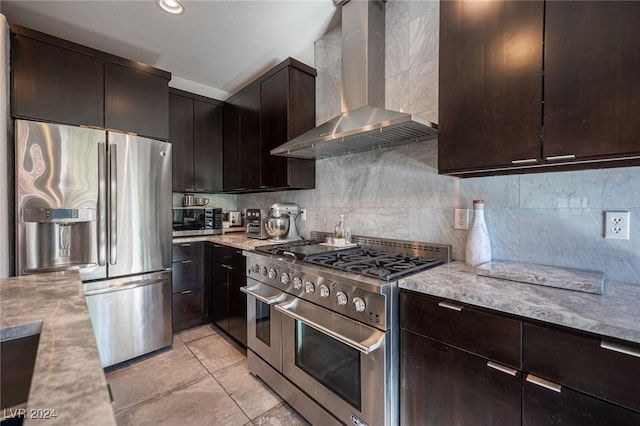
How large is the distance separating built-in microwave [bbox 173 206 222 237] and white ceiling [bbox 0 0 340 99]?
4.90 feet

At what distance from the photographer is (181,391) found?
6.32ft

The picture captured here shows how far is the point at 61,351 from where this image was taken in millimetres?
617

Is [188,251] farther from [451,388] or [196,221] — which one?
[451,388]

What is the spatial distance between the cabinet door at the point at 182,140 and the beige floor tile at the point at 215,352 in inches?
63.6

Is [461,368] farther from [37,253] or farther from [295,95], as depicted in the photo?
[37,253]

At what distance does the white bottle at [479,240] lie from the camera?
1.50 meters

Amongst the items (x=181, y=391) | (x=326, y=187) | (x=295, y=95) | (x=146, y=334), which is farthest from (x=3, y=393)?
(x=295, y=95)

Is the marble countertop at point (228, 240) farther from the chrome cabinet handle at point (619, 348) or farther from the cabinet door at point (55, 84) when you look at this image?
the chrome cabinet handle at point (619, 348)

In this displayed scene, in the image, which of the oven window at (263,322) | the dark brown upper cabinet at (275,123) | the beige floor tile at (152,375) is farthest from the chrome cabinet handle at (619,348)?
the beige floor tile at (152,375)

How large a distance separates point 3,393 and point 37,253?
5.39 feet

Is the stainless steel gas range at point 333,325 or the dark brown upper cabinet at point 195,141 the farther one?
the dark brown upper cabinet at point 195,141

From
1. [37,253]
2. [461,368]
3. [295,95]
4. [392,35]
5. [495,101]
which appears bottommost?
[461,368]

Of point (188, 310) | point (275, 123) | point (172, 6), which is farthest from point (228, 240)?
point (172, 6)

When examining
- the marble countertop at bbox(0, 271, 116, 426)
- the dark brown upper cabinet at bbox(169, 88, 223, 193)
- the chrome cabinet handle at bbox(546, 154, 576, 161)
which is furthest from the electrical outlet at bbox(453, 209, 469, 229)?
the dark brown upper cabinet at bbox(169, 88, 223, 193)
